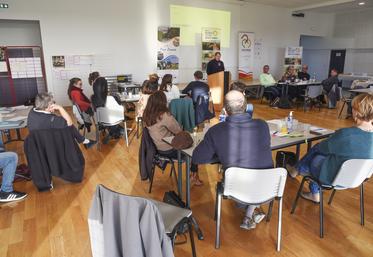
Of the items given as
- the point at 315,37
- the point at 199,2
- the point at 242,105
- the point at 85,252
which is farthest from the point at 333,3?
the point at 85,252

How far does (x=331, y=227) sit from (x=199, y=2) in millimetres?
8319

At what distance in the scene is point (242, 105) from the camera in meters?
2.16

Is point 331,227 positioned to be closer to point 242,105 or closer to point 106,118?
point 242,105

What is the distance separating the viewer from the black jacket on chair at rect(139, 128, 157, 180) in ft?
9.77

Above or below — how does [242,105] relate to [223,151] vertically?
above

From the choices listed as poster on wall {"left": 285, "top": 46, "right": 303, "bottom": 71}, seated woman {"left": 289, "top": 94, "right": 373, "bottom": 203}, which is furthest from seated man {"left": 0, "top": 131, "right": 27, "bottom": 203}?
poster on wall {"left": 285, "top": 46, "right": 303, "bottom": 71}

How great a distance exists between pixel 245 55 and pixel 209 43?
1.67 metres

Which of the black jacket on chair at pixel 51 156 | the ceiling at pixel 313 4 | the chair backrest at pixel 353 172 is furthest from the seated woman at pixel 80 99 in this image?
the ceiling at pixel 313 4

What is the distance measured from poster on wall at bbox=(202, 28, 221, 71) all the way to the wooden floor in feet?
21.6

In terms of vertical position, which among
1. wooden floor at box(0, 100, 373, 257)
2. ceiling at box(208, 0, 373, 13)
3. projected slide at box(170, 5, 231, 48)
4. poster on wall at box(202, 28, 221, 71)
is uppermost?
ceiling at box(208, 0, 373, 13)

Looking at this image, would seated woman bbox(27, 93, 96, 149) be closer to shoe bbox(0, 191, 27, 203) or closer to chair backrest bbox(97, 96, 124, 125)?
shoe bbox(0, 191, 27, 203)

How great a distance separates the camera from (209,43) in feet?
31.3

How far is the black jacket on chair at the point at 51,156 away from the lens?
3.04m

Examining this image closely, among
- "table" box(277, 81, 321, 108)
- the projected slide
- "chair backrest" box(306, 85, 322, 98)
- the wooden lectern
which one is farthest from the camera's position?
the projected slide
